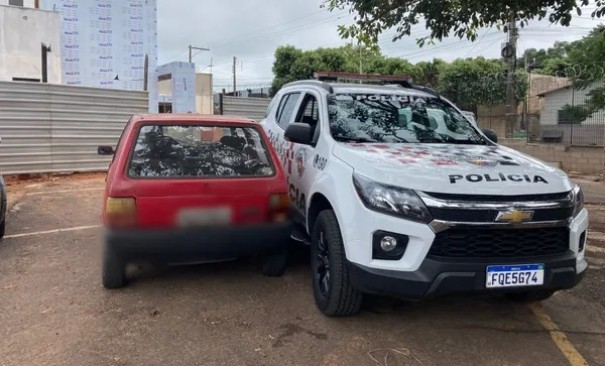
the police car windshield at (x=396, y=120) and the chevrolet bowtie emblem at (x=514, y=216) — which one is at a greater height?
the police car windshield at (x=396, y=120)

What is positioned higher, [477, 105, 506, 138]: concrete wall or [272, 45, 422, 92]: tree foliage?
[272, 45, 422, 92]: tree foliage

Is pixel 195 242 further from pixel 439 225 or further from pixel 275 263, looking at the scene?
pixel 439 225

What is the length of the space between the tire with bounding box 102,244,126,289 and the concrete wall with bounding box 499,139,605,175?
14800 mm

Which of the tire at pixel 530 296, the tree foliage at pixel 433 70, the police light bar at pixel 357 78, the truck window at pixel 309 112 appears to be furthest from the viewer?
the tree foliage at pixel 433 70

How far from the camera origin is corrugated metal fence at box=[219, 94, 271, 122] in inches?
613

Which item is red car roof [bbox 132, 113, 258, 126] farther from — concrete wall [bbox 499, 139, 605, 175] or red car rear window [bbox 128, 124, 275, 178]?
concrete wall [bbox 499, 139, 605, 175]

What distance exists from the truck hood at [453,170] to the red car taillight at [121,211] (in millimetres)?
1634

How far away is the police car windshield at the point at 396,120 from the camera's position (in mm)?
4777

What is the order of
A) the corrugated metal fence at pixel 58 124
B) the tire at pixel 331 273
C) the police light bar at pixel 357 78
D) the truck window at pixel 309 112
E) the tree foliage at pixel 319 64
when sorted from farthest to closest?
the tree foliage at pixel 319 64 < the corrugated metal fence at pixel 58 124 < the police light bar at pixel 357 78 < the truck window at pixel 309 112 < the tire at pixel 331 273

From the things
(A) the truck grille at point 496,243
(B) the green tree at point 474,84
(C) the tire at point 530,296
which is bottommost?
(C) the tire at point 530,296

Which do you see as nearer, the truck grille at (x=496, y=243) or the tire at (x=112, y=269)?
the truck grille at (x=496, y=243)

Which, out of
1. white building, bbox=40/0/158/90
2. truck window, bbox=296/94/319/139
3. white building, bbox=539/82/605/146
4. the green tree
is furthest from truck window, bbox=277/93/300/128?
the green tree

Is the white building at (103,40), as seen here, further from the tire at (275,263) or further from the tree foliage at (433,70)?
the tire at (275,263)

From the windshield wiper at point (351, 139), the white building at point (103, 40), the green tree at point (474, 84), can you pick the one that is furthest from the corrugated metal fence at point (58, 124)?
the green tree at point (474, 84)
